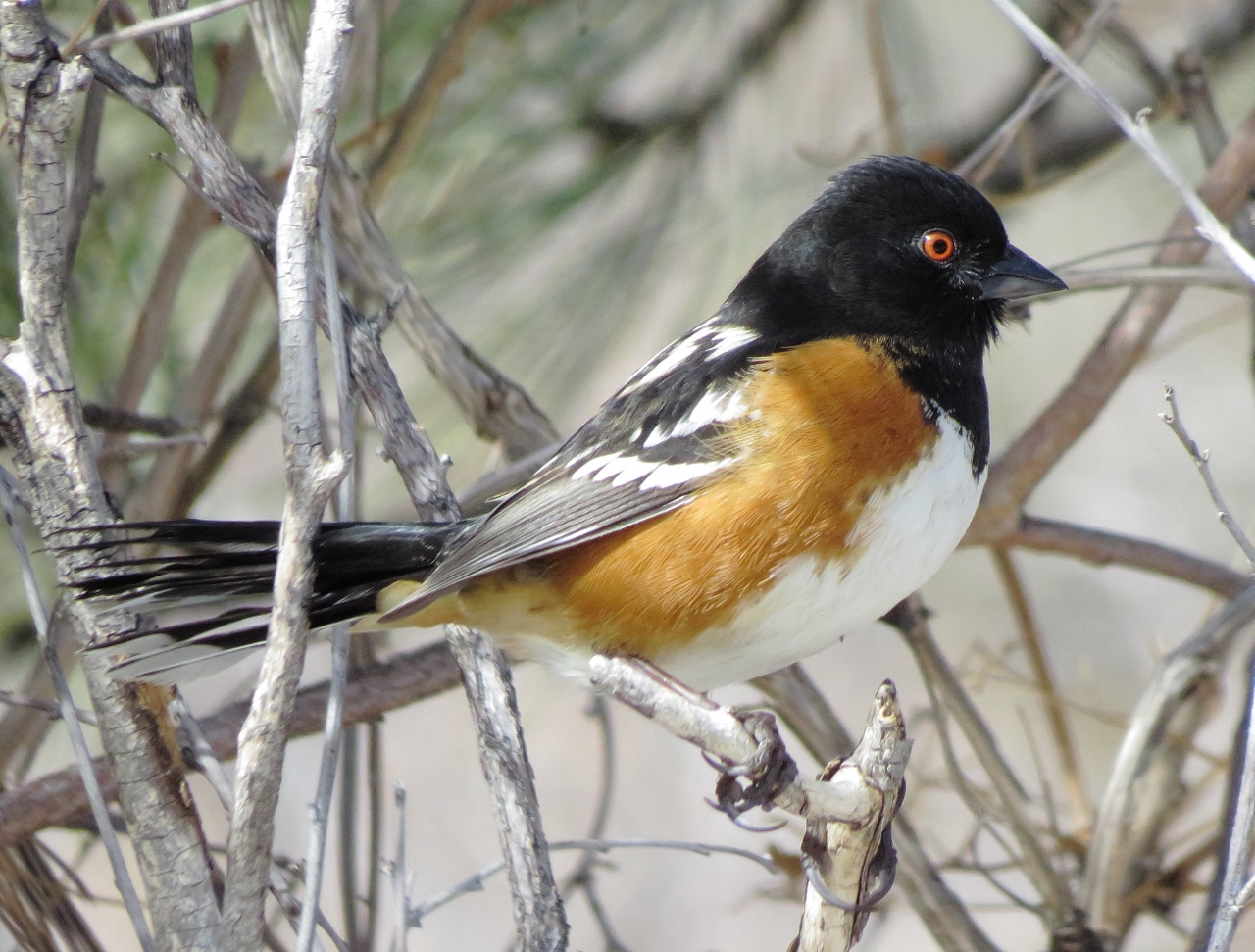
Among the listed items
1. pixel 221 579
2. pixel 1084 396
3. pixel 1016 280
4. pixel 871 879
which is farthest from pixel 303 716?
pixel 1084 396

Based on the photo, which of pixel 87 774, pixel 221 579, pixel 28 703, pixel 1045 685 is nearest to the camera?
pixel 87 774

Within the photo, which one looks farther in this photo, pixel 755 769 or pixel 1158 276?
pixel 1158 276

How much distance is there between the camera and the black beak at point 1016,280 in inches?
73.9

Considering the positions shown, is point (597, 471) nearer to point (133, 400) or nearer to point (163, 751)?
point (163, 751)

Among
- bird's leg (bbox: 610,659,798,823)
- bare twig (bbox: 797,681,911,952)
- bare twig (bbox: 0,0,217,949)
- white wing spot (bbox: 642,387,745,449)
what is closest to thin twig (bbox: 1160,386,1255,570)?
bare twig (bbox: 797,681,911,952)

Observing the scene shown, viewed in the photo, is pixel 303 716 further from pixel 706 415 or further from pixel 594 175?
pixel 594 175

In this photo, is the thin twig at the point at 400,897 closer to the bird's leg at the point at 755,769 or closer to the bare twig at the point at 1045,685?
the bird's leg at the point at 755,769

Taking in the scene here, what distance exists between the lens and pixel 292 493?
1.14 m

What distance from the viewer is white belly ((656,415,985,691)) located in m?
1.61

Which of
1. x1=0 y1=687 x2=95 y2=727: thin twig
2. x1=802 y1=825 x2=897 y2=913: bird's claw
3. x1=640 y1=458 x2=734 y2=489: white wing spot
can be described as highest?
x1=640 y1=458 x2=734 y2=489: white wing spot

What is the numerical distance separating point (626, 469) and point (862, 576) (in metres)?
0.34

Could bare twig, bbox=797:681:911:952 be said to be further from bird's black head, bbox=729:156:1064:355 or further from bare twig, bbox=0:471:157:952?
bird's black head, bbox=729:156:1064:355

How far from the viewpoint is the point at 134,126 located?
2.48 meters

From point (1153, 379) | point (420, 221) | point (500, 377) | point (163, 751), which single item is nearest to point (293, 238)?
point (163, 751)
